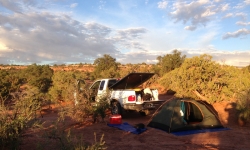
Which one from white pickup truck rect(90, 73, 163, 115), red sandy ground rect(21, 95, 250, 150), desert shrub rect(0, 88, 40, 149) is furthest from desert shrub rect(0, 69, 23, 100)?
desert shrub rect(0, 88, 40, 149)

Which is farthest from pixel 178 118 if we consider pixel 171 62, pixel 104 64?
pixel 104 64

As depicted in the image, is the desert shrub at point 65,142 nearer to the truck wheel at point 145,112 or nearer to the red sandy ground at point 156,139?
the red sandy ground at point 156,139

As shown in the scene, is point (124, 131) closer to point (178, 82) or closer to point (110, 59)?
point (178, 82)

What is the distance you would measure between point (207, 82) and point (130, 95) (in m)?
5.00

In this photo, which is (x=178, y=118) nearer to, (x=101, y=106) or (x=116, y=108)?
(x=101, y=106)

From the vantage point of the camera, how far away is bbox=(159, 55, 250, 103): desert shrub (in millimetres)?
12836

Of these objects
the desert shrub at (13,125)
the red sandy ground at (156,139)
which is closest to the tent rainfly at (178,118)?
the red sandy ground at (156,139)

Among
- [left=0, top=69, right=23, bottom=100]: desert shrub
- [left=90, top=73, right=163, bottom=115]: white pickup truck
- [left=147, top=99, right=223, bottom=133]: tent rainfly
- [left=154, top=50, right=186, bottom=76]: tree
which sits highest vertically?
[left=154, top=50, right=186, bottom=76]: tree

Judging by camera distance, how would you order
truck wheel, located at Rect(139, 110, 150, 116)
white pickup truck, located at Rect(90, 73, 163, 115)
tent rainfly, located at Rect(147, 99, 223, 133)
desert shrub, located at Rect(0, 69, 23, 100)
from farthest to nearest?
desert shrub, located at Rect(0, 69, 23, 100)
truck wheel, located at Rect(139, 110, 150, 116)
white pickup truck, located at Rect(90, 73, 163, 115)
tent rainfly, located at Rect(147, 99, 223, 133)

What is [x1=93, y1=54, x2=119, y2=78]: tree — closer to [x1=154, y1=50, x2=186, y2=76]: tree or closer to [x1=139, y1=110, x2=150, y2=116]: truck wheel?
[x1=154, y1=50, x2=186, y2=76]: tree

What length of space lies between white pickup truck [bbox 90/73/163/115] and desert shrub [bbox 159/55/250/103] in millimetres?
2417

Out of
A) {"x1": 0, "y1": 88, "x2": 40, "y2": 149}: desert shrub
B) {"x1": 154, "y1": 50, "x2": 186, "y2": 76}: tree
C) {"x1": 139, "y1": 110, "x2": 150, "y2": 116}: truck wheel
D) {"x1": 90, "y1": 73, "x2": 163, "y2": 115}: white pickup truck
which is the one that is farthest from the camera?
{"x1": 154, "y1": 50, "x2": 186, "y2": 76}: tree

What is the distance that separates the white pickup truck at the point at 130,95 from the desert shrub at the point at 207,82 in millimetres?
2417

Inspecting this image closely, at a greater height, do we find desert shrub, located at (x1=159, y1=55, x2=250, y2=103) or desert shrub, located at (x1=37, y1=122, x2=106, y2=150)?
desert shrub, located at (x1=159, y1=55, x2=250, y2=103)
